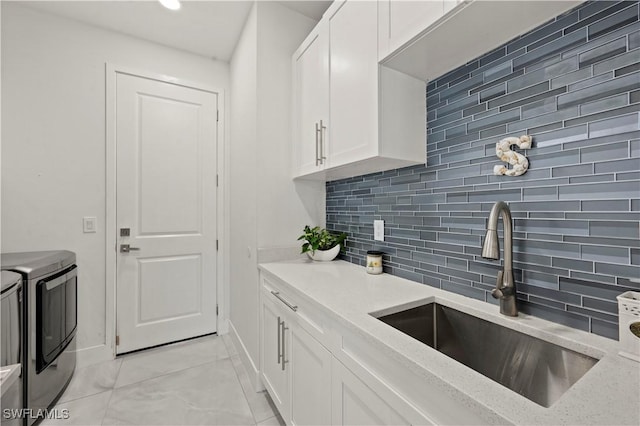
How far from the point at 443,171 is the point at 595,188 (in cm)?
52

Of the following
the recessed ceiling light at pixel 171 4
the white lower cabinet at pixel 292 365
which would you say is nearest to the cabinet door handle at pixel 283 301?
the white lower cabinet at pixel 292 365

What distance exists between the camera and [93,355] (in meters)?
2.17

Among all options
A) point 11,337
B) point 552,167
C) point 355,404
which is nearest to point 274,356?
point 355,404

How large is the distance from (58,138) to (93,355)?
168 centimetres

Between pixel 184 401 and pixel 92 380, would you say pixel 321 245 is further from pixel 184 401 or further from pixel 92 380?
pixel 92 380

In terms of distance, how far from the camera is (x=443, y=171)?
1.25m

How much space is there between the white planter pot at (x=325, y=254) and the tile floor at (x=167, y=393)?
0.95 meters

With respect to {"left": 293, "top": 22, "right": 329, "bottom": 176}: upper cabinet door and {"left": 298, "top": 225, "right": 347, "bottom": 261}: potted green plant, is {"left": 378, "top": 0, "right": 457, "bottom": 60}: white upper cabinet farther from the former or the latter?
{"left": 298, "top": 225, "right": 347, "bottom": 261}: potted green plant

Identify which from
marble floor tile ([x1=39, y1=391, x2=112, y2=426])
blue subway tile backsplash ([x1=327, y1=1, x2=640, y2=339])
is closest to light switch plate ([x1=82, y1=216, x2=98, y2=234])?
marble floor tile ([x1=39, y1=391, x2=112, y2=426])

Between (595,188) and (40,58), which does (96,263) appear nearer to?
(40,58)

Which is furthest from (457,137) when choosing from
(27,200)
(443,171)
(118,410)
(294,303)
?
(27,200)

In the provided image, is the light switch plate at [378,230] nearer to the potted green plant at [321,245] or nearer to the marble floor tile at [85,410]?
the potted green plant at [321,245]

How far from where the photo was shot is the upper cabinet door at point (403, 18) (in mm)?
917

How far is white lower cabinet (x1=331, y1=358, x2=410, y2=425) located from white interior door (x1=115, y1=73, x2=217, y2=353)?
1952 millimetres
